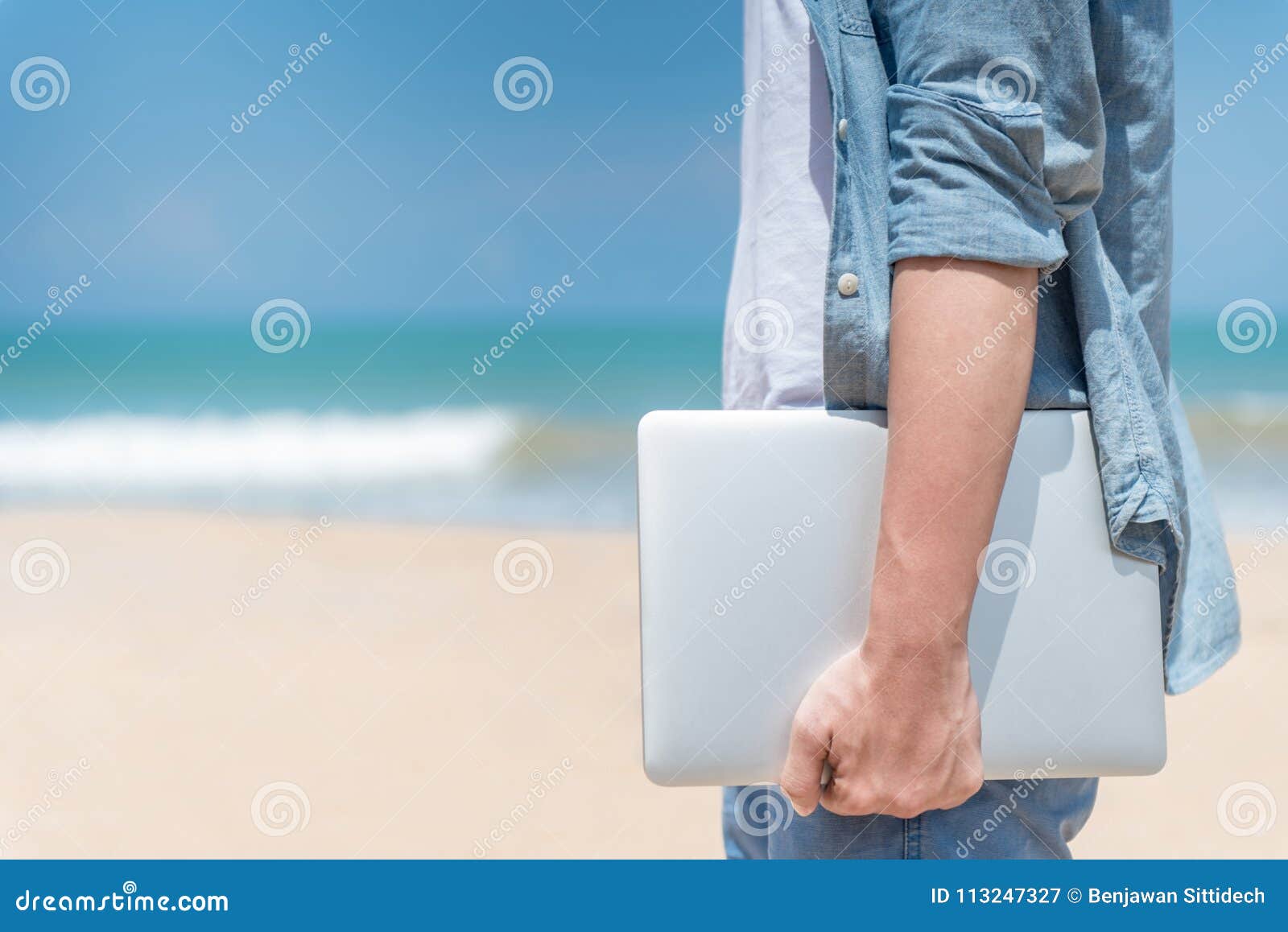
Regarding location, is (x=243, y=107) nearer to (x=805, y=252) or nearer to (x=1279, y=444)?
(x=1279, y=444)

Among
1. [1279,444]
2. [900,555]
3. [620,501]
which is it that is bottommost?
[900,555]

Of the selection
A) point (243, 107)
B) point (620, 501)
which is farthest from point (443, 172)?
point (620, 501)

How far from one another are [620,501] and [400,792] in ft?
11.6

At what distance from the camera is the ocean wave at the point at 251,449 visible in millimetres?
7391

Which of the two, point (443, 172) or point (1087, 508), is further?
point (443, 172)

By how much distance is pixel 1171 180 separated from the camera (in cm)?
76

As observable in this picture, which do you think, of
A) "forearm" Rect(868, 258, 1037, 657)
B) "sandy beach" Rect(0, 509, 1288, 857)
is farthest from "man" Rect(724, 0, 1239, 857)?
"sandy beach" Rect(0, 509, 1288, 857)

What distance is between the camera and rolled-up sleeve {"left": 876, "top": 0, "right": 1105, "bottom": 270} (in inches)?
23.9

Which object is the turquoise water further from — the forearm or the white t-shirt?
the forearm

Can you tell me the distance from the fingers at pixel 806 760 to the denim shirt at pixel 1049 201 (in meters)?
0.23

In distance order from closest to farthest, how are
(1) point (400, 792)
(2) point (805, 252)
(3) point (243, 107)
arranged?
(2) point (805, 252) → (1) point (400, 792) → (3) point (243, 107)

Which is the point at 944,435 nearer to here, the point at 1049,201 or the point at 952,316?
the point at 952,316

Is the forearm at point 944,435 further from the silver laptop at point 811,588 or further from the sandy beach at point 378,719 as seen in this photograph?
the sandy beach at point 378,719

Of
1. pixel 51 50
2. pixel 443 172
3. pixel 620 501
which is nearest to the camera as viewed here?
pixel 620 501
